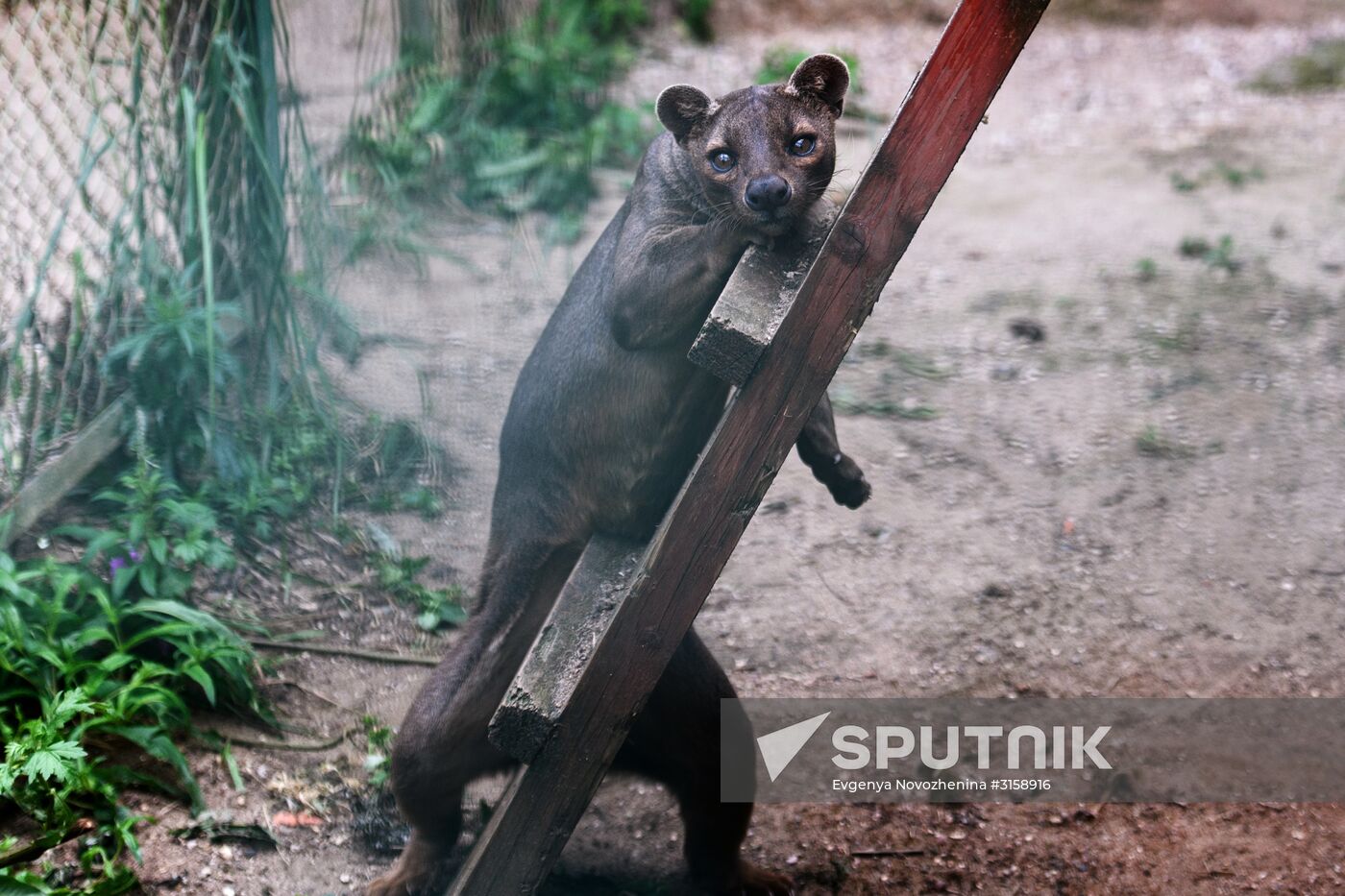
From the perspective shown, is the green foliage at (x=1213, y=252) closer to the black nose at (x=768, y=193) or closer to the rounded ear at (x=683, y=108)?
the rounded ear at (x=683, y=108)

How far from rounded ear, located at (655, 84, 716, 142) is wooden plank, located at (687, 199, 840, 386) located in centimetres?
45

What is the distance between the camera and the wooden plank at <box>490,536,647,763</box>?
267 centimetres

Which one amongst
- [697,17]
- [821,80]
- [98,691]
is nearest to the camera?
[821,80]

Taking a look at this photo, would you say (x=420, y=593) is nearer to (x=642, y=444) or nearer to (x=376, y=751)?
(x=376, y=751)

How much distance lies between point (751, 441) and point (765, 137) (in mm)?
734

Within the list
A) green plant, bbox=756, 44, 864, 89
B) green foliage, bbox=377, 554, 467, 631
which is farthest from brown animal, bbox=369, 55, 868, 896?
green plant, bbox=756, 44, 864, 89

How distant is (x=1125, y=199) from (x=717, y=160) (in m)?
5.59

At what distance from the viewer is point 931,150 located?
7.97 feet

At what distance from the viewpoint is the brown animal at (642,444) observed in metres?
2.84

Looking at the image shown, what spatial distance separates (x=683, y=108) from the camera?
2973 millimetres

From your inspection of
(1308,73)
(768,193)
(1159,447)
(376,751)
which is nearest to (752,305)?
(768,193)

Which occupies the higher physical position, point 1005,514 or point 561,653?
point 1005,514

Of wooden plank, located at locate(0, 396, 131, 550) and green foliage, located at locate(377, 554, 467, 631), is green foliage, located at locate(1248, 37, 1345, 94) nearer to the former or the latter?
green foliage, located at locate(377, 554, 467, 631)

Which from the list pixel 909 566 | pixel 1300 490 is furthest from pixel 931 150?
pixel 1300 490
